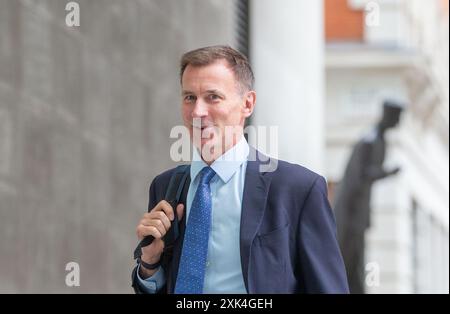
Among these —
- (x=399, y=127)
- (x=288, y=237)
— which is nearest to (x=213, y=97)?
(x=288, y=237)

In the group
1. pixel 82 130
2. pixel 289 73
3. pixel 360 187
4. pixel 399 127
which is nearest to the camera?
pixel 82 130

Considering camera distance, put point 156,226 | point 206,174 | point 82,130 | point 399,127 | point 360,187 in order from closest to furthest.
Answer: point 156,226 → point 206,174 → point 82,130 → point 360,187 → point 399,127

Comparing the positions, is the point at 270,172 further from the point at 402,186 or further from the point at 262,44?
the point at 402,186

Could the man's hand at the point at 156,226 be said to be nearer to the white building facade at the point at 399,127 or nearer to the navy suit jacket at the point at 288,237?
the navy suit jacket at the point at 288,237

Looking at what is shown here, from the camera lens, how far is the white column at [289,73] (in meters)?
22.0

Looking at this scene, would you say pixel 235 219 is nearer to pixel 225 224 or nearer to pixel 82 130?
pixel 225 224

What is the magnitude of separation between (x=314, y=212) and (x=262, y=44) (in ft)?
60.4

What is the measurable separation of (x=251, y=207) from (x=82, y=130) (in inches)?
377

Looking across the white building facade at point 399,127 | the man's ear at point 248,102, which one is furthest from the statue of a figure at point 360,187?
the man's ear at point 248,102

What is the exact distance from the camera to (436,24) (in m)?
46.7

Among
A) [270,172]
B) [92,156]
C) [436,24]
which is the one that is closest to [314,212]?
[270,172]

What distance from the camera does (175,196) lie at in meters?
4.27

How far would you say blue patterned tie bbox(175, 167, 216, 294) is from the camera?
4090mm
